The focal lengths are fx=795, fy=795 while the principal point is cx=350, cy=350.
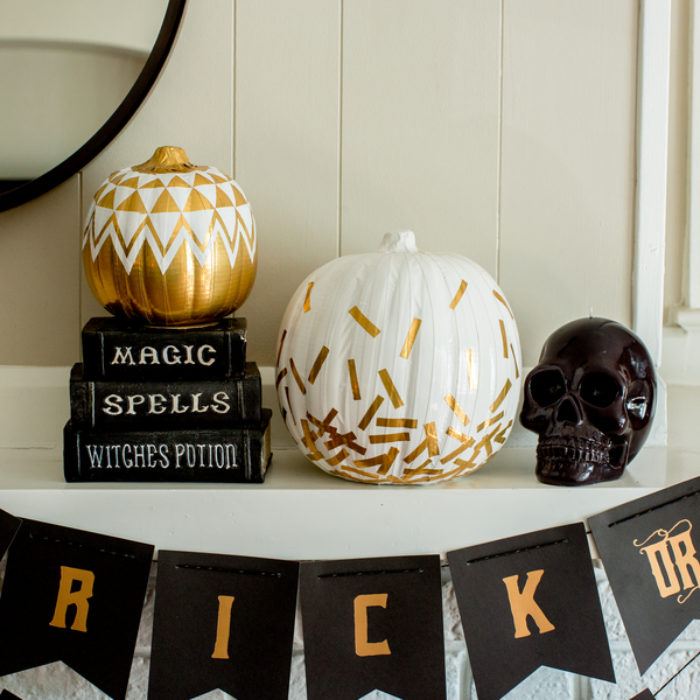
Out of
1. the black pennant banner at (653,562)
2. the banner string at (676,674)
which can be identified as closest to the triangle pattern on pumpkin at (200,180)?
the black pennant banner at (653,562)

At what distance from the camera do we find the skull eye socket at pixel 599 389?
82 cm

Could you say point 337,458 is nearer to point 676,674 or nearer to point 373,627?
point 373,627

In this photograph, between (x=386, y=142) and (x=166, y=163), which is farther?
(x=386, y=142)

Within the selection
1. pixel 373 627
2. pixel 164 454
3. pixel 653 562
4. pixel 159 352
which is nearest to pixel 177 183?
pixel 159 352

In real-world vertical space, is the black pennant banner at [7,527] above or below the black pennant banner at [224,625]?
above

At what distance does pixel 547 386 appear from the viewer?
856 mm

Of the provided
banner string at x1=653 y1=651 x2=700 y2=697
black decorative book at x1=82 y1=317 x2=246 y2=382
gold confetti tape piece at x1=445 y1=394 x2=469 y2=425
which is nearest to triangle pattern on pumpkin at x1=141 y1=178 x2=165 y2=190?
black decorative book at x1=82 y1=317 x2=246 y2=382

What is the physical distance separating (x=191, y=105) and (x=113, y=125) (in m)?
0.09

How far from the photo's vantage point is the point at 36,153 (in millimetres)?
937

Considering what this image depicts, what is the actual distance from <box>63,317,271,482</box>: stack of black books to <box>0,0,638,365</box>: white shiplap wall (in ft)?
0.56

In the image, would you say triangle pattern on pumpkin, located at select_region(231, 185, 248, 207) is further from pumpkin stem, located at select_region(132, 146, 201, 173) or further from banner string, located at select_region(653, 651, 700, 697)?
banner string, located at select_region(653, 651, 700, 697)

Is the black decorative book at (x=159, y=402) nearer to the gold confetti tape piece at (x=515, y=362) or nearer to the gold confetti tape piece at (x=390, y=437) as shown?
the gold confetti tape piece at (x=390, y=437)

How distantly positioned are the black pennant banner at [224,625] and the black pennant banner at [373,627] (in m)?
0.03

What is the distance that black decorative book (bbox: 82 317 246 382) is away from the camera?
82cm
